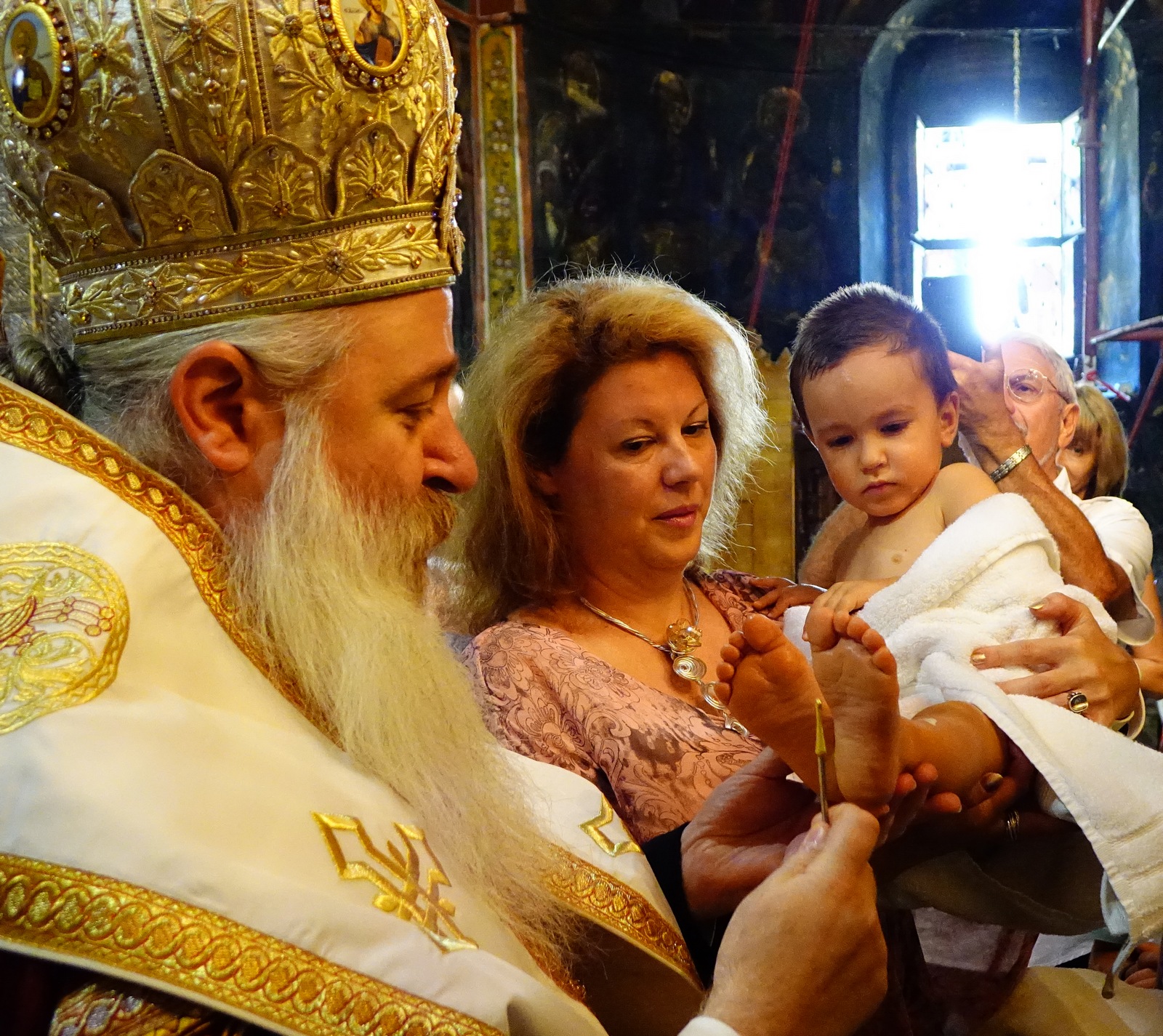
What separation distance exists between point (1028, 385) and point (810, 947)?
3.24 meters

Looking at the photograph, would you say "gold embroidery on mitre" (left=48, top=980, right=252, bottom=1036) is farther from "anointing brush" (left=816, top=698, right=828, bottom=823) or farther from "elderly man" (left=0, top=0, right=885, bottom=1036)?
"anointing brush" (left=816, top=698, right=828, bottom=823)

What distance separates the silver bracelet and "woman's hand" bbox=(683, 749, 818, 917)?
4.23ft

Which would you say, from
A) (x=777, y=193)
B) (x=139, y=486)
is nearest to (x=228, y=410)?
(x=139, y=486)

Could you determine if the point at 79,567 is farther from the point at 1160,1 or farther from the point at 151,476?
the point at 1160,1

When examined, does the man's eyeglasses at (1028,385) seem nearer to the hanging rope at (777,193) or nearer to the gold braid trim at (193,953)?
the hanging rope at (777,193)

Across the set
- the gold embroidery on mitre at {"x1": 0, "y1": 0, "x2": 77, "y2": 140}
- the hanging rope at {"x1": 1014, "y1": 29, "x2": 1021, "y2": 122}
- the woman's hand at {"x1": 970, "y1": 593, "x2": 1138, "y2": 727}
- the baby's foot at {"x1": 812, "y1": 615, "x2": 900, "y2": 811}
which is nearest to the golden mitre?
the gold embroidery on mitre at {"x1": 0, "y1": 0, "x2": 77, "y2": 140}

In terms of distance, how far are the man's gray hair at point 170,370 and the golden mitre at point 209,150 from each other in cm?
2

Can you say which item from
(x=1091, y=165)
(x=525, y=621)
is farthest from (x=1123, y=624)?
(x=1091, y=165)

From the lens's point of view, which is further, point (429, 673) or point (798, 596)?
point (798, 596)

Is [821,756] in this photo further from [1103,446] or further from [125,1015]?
[1103,446]

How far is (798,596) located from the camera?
2842mm

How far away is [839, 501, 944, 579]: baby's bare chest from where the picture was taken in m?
2.71

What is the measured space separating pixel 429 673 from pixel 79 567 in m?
0.54

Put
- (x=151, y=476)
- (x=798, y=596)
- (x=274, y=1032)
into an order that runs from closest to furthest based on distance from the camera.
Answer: (x=274, y=1032)
(x=151, y=476)
(x=798, y=596)
